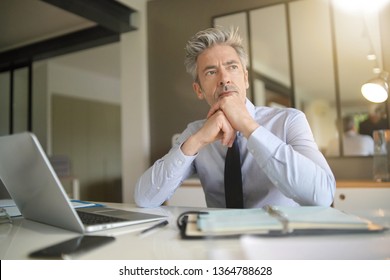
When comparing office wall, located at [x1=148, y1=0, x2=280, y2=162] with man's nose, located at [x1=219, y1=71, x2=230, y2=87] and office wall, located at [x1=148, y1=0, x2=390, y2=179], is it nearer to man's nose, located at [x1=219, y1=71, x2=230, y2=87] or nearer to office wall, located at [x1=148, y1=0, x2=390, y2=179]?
office wall, located at [x1=148, y1=0, x2=390, y2=179]

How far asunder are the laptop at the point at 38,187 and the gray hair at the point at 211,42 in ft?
1.69

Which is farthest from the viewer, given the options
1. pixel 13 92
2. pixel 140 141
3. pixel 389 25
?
pixel 13 92

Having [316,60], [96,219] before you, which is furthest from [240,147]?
[316,60]

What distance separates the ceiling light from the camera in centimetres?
113

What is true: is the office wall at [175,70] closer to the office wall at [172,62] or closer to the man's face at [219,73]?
the office wall at [172,62]

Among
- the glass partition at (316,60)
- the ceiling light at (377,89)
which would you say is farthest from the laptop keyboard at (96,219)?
the ceiling light at (377,89)

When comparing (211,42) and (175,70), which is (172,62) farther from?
(211,42)

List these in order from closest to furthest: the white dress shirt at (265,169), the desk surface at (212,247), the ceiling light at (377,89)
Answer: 1. the desk surface at (212,247)
2. the white dress shirt at (265,169)
3. the ceiling light at (377,89)

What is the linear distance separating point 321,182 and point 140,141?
90cm

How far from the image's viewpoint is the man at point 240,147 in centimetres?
56

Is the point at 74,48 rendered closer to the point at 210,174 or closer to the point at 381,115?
the point at 210,174

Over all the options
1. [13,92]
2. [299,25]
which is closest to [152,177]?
[299,25]

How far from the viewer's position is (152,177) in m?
0.71

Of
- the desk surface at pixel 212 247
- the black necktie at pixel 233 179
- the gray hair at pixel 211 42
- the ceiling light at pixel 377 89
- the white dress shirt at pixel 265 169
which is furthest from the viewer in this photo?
the ceiling light at pixel 377 89
